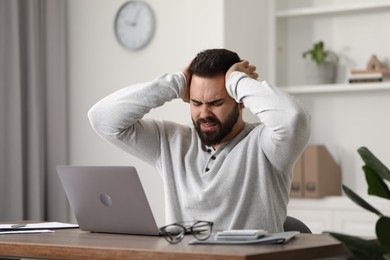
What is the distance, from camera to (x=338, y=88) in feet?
14.4

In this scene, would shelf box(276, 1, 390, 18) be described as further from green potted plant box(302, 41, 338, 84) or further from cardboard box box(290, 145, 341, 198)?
cardboard box box(290, 145, 341, 198)

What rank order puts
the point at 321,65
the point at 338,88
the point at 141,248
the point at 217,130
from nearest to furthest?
the point at 141,248 → the point at 217,130 → the point at 338,88 → the point at 321,65

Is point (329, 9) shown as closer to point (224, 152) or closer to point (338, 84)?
point (338, 84)

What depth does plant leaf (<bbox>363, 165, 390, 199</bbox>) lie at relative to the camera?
1.69 meters

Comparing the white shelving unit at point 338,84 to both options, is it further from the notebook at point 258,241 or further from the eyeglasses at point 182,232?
the notebook at point 258,241

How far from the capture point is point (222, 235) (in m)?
A: 1.83

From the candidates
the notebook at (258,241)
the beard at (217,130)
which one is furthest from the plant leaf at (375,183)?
the beard at (217,130)

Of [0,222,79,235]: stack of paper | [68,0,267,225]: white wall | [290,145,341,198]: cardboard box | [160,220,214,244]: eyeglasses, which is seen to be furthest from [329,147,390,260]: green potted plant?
[68,0,267,225]: white wall

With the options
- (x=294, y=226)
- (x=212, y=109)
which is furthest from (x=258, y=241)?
(x=212, y=109)

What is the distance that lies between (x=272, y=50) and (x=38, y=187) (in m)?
1.66

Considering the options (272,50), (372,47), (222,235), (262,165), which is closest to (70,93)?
(272,50)

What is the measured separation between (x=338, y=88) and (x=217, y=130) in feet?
6.73

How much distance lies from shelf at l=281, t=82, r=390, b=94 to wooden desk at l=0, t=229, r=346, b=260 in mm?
2418

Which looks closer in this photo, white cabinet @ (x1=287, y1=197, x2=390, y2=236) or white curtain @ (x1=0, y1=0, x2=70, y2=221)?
white cabinet @ (x1=287, y1=197, x2=390, y2=236)
